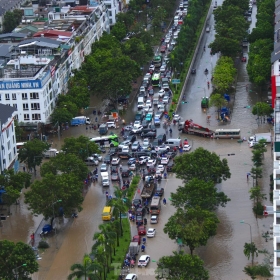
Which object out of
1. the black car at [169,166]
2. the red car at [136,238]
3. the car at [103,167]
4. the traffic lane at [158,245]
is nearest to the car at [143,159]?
the black car at [169,166]

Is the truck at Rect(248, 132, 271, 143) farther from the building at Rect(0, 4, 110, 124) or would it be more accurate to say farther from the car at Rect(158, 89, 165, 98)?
the building at Rect(0, 4, 110, 124)

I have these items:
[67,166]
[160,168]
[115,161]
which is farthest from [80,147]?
[160,168]

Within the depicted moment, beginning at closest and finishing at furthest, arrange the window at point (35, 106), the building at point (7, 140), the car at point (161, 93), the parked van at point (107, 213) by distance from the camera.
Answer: the parked van at point (107, 213), the building at point (7, 140), the window at point (35, 106), the car at point (161, 93)

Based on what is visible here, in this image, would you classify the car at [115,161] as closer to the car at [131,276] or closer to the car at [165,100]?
the car at [165,100]

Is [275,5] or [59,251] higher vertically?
[275,5]

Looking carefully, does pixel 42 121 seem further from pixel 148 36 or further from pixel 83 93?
pixel 148 36

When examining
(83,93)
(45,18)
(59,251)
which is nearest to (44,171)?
(59,251)

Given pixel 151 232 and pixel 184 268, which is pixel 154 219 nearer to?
pixel 151 232
